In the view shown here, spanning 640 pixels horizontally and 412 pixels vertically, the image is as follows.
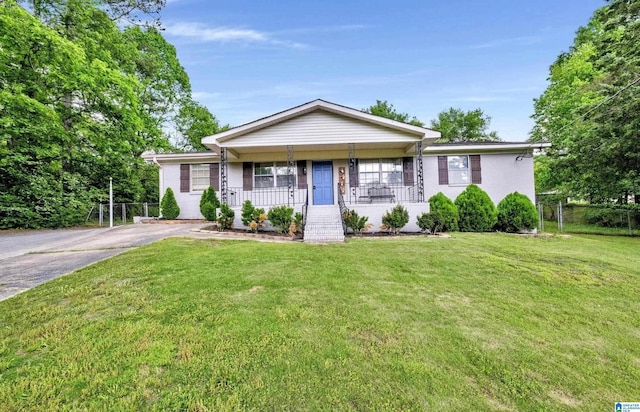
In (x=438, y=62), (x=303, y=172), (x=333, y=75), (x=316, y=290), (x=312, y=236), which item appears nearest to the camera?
(x=316, y=290)

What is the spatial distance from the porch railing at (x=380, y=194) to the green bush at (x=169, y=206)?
26.8ft

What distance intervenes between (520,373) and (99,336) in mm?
3722

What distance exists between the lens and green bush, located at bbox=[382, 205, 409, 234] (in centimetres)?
996

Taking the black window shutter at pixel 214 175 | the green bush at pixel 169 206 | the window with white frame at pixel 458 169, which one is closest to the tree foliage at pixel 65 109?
the green bush at pixel 169 206

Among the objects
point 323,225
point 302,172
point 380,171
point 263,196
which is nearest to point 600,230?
point 380,171

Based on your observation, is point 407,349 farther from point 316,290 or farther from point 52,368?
point 52,368

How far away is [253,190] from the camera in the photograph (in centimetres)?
1337

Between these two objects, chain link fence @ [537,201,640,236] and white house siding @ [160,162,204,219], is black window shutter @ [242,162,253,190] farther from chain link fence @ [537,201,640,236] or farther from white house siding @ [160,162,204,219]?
chain link fence @ [537,201,640,236]

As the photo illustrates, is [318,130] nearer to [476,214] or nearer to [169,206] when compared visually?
[476,214]

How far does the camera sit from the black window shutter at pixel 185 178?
1401 cm

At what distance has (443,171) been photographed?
43.7ft

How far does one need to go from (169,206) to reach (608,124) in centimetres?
1892

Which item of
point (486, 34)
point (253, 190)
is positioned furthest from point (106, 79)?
point (486, 34)

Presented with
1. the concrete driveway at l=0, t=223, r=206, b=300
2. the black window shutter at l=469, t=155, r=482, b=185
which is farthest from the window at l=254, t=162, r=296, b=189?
the black window shutter at l=469, t=155, r=482, b=185
